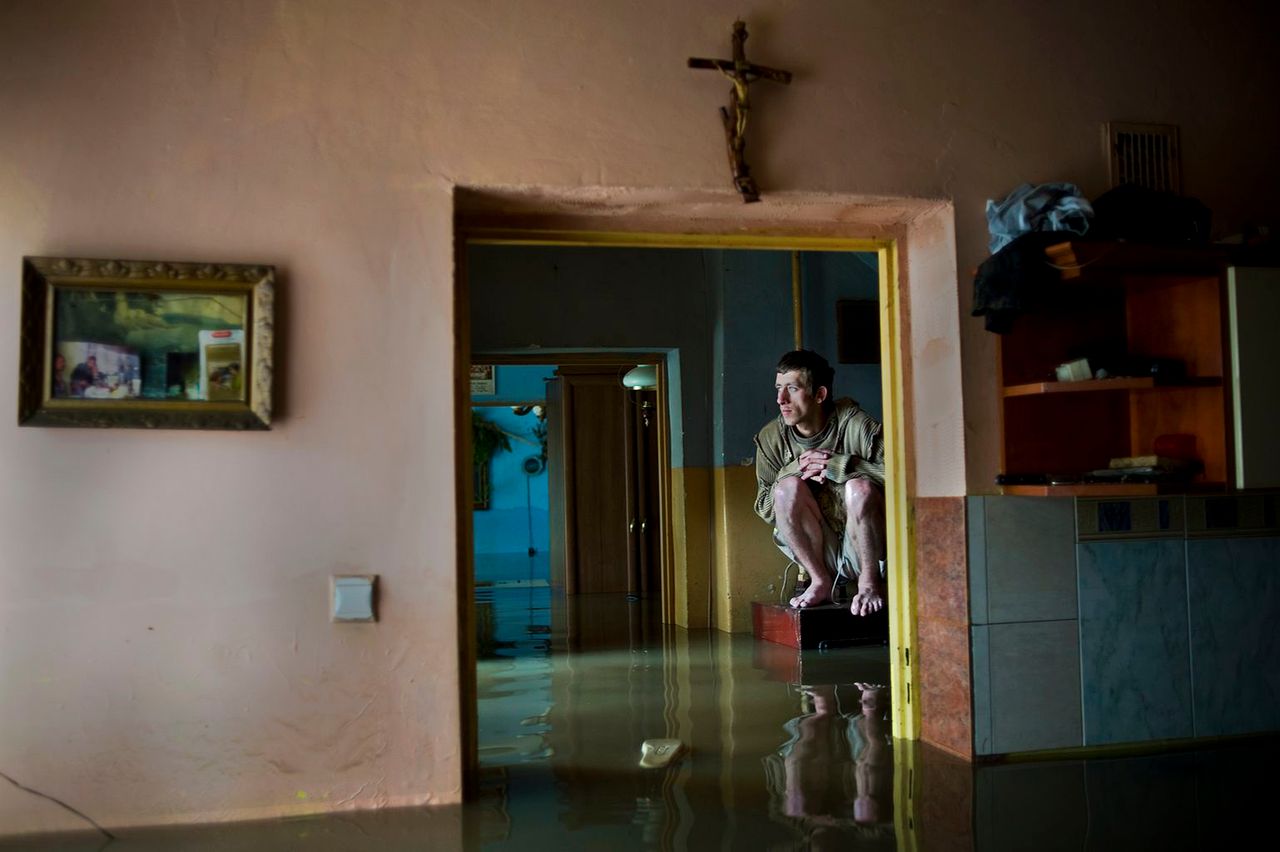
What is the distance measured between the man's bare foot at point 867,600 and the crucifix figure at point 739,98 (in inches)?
119

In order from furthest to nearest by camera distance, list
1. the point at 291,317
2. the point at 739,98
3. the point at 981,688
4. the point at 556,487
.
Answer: the point at 556,487, the point at 981,688, the point at 739,98, the point at 291,317

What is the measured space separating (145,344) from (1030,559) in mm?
2512

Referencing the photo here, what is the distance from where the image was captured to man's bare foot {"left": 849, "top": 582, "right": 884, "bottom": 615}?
557 cm

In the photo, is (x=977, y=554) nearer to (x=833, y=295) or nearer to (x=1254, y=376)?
(x=1254, y=376)

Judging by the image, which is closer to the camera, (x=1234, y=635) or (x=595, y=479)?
(x=1234, y=635)

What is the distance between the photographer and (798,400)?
18.6ft

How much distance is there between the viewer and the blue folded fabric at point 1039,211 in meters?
3.03

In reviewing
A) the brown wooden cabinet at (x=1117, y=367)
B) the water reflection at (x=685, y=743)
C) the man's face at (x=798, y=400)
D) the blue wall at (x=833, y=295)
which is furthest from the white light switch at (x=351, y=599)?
the blue wall at (x=833, y=295)

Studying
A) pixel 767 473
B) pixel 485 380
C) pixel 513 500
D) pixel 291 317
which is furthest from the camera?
pixel 513 500

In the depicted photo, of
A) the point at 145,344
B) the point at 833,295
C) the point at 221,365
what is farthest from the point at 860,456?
the point at 145,344

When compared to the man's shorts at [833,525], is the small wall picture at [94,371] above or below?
above

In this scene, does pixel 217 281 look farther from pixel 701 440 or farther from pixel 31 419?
pixel 701 440

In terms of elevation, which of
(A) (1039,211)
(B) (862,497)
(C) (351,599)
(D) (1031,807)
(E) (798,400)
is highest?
(A) (1039,211)

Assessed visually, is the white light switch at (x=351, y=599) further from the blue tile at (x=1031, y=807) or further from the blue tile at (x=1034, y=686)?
the blue tile at (x=1034, y=686)
